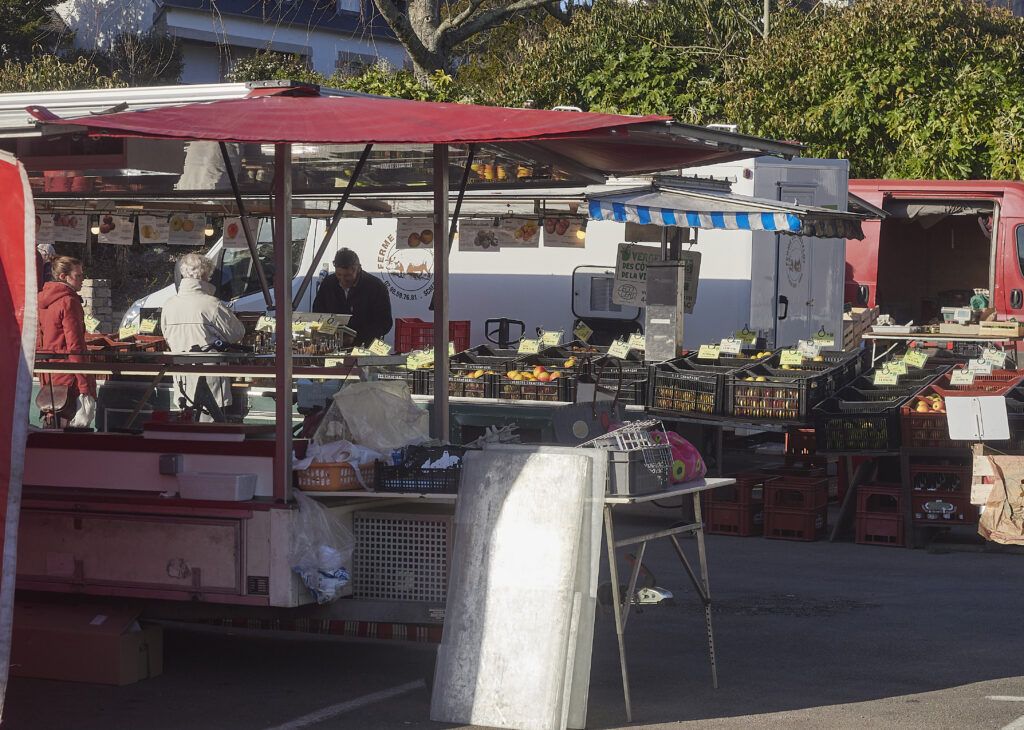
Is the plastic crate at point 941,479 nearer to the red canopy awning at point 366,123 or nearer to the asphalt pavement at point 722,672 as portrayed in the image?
the asphalt pavement at point 722,672

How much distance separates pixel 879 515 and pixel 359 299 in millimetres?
4659

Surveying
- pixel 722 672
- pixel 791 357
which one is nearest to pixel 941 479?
pixel 791 357

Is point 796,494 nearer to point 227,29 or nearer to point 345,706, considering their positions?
point 345,706

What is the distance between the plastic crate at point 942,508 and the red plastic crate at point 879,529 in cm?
15

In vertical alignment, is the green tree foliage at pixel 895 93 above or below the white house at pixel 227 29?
below

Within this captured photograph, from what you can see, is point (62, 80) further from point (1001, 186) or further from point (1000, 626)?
point (1000, 626)

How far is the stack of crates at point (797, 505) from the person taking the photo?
988 cm

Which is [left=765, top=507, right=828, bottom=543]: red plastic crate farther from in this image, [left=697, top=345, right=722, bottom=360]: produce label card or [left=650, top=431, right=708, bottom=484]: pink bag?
[left=650, top=431, right=708, bottom=484]: pink bag

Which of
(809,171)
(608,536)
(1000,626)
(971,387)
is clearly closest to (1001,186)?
(809,171)

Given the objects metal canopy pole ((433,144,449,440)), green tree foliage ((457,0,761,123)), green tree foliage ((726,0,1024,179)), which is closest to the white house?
green tree foliage ((457,0,761,123))

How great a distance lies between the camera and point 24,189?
497 centimetres

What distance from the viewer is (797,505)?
9.97 m

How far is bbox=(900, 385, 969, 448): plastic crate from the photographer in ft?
31.1

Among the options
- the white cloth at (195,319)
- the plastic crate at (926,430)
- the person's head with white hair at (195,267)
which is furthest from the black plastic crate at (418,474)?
the plastic crate at (926,430)
